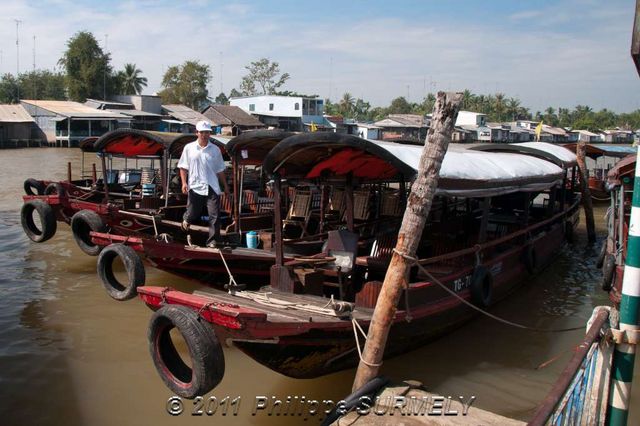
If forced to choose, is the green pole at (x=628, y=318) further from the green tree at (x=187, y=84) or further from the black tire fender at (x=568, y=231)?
the green tree at (x=187, y=84)

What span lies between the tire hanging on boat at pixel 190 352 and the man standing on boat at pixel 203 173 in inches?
115

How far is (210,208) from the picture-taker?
6816 mm

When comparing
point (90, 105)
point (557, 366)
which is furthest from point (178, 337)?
point (90, 105)

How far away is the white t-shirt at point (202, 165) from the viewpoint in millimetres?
6574

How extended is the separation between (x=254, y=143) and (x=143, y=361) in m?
2.95

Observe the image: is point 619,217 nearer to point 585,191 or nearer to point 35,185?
point 585,191

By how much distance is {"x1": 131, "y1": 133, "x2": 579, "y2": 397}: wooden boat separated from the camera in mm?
3854

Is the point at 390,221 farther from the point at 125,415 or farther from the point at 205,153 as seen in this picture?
the point at 125,415

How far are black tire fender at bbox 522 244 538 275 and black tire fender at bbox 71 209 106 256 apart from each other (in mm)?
6293

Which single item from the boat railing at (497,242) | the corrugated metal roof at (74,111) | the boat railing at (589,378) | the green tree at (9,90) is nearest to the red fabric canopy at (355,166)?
the boat railing at (497,242)

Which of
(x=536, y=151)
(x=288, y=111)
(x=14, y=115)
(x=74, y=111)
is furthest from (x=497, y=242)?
(x=288, y=111)

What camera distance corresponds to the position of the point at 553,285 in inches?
365

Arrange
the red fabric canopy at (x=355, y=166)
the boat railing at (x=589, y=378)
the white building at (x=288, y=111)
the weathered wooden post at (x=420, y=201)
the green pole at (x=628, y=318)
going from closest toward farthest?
the boat railing at (x=589, y=378), the green pole at (x=628, y=318), the weathered wooden post at (x=420, y=201), the red fabric canopy at (x=355, y=166), the white building at (x=288, y=111)

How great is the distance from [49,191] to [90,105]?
32420 mm
